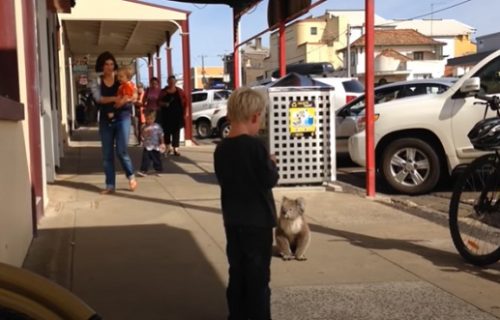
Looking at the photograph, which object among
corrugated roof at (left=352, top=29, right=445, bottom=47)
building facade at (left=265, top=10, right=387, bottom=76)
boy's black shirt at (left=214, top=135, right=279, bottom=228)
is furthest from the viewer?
building facade at (left=265, top=10, right=387, bottom=76)

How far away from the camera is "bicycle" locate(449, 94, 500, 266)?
5.35 meters

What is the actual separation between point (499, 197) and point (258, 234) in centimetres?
A: 241

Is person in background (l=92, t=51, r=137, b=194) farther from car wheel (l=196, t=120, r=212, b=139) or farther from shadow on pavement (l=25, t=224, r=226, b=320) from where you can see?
car wheel (l=196, t=120, r=212, b=139)

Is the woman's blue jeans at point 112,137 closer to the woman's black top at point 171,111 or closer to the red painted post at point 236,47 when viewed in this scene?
the red painted post at point 236,47

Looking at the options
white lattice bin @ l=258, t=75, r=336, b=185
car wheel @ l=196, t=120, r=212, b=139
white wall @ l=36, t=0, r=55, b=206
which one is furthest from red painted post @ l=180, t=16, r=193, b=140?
white lattice bin @ l=258, t=75, r=336, b=185

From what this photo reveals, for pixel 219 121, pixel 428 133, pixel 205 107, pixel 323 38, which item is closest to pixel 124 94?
pixel 428 133

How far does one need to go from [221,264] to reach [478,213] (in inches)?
84.4

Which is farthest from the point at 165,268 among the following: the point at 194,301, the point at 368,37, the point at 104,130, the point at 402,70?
the point at 402,70

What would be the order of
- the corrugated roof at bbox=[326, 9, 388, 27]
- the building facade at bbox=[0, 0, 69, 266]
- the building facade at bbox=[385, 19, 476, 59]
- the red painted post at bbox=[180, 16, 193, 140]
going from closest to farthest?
the building facade at bbox=[0, 0, 69, 266], the red painted post at bbox=[180, 16, 193, 140], the corrugated roof at bbox=[326, 9, 388, 27], the building facade at bbox=[385, 19, 476, 59]

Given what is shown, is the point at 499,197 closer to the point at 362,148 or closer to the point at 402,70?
the point at 362,148

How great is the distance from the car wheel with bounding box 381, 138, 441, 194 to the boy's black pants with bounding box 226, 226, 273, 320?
5535mm

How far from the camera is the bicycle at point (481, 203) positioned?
211 inches

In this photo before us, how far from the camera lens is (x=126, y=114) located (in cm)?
884

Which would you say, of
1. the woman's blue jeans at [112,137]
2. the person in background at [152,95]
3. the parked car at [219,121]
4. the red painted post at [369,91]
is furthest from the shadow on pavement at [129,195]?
the parked car at [219,121]
